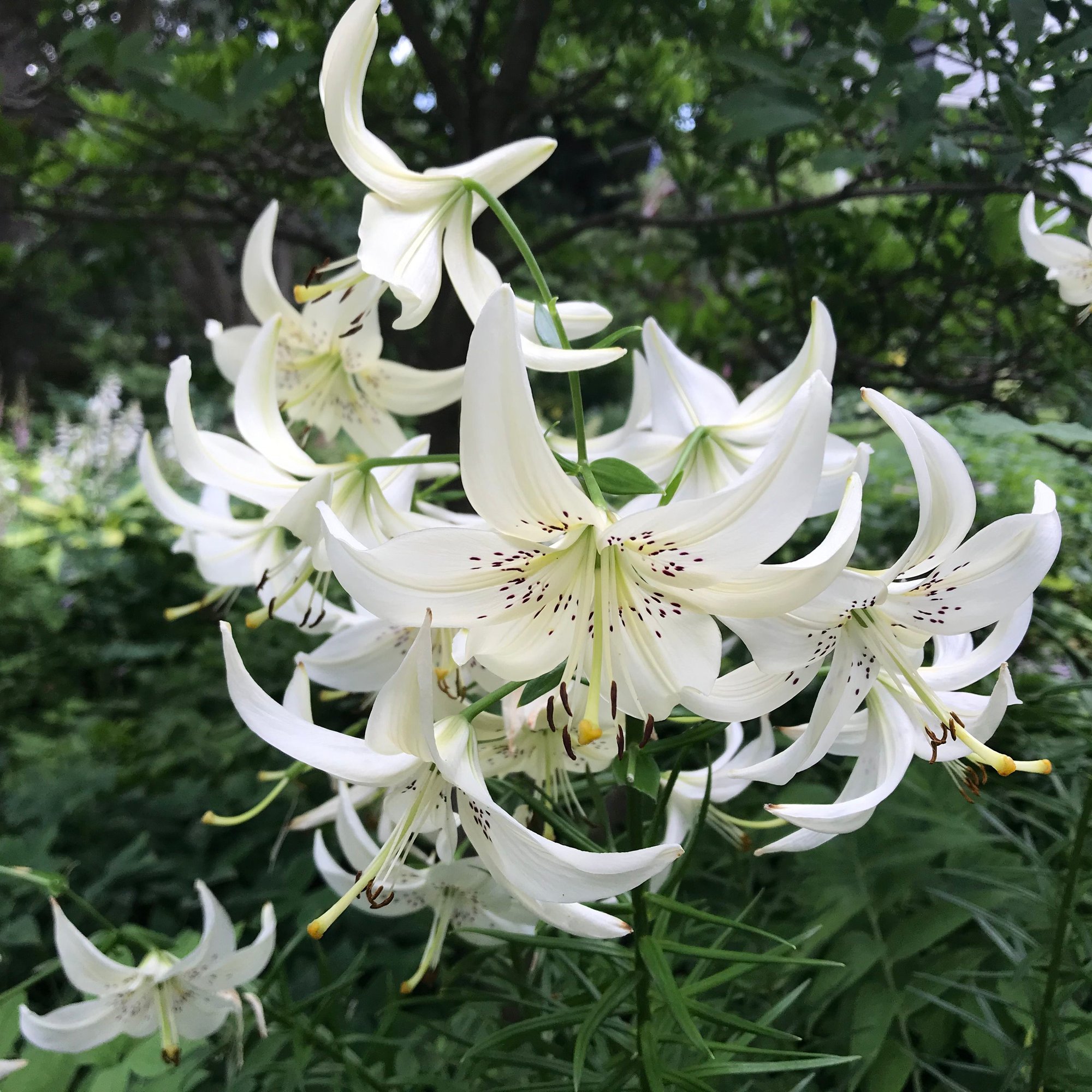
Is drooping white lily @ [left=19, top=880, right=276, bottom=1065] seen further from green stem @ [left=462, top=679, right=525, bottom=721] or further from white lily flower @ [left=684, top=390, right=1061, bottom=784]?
white lily flower @ [left=684, top=390, right=1061, bottom=784]

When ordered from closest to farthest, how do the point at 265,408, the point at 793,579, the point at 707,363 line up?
the point at 793,579, the point at 265,408, the point at 707,363

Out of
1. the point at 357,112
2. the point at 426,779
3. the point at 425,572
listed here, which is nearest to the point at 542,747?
the point at 426,779

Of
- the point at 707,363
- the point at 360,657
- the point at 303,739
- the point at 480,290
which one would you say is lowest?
the point at 707,363

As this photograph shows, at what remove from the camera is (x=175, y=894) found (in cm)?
130

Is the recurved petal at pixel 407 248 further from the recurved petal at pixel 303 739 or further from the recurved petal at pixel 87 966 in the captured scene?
the recurved petal at pixel 87 966

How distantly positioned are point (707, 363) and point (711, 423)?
934 mm

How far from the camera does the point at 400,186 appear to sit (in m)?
0.54

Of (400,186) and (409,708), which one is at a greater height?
(400,186)

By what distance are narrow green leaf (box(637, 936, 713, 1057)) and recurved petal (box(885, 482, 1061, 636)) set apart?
0.86 feet

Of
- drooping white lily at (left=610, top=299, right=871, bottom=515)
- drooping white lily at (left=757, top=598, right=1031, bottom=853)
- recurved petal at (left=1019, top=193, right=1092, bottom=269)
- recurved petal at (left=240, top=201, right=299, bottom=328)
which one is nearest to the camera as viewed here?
drooping white lily at (left=757, top=598, right=1031, bottom=853)

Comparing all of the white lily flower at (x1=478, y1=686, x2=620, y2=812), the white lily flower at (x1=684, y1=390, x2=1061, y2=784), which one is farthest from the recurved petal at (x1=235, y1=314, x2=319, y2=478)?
the white lily flower at (x1=684, y1=390, x2=1061, y2=784)

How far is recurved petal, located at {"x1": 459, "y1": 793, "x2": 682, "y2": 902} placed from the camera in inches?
13.3

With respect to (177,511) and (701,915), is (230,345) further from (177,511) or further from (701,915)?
(701,915)

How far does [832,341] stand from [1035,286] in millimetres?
839
